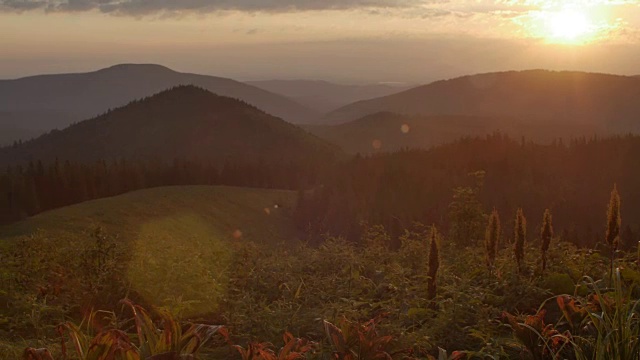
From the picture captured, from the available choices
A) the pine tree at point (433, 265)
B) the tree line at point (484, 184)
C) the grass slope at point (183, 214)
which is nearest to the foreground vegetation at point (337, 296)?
the pine tree at point (433, 265)

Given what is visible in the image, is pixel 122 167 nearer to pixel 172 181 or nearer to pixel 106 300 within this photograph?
pixel 172 181

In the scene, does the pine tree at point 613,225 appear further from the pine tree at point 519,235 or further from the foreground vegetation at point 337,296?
the pine tree at point 519,235

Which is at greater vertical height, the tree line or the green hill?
the green hill

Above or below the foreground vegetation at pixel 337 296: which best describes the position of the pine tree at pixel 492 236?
above

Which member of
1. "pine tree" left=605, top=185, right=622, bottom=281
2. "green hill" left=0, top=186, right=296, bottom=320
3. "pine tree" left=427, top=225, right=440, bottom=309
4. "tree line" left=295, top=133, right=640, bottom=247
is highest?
"pine tree" left=605, top=185, right=622, bottom=281

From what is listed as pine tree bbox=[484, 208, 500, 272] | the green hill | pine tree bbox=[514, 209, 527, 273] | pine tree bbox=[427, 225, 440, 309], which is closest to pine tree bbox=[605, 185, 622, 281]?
pine tree bbox=[514, 209, 527, 273]

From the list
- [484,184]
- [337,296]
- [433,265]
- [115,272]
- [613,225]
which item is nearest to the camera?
[613,225]

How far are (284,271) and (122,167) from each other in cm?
10942

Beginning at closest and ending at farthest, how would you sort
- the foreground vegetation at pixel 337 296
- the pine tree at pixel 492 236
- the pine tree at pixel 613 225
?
the foreground vegetation at pixel 337 296 → the pine tree at pixel 613 225 → the pine tree at pixel 492 236

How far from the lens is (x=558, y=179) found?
4978 inches

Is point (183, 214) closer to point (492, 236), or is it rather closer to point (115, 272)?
point (115, 272)

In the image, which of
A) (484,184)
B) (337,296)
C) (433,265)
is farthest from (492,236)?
(484,184)

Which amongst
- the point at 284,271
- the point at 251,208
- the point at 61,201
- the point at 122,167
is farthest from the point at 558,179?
the point at 284,271

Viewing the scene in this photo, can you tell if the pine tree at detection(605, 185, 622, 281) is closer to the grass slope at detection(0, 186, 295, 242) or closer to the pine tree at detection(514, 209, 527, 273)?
the pine tree at detection(514, 209, 527, 273)
